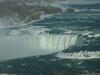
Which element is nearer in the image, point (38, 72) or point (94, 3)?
point (38, 72)

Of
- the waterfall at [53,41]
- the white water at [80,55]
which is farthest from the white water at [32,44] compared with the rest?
the white water at [80,55]

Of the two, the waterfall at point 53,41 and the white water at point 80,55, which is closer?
the white water at point 80,55

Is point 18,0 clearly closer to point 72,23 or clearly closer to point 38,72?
point 72,23

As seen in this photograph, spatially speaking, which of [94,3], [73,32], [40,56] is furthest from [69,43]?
[94,3]

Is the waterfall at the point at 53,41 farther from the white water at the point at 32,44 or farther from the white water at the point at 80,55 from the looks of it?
the white water at the point at 80,55

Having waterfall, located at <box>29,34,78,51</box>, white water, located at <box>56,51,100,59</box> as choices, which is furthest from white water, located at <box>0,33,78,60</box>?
white water, located at <box>56,51,100,59</box>

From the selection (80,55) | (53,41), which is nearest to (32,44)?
(53,41)

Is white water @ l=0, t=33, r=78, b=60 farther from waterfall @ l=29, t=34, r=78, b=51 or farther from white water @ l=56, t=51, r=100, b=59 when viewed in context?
white water @ l=56, t=51, r=100, b=59

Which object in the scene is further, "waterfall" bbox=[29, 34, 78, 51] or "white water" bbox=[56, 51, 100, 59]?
"waterfall" bbox=[29, 34, 78, 51]

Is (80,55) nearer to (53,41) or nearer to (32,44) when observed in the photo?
(53,41)
